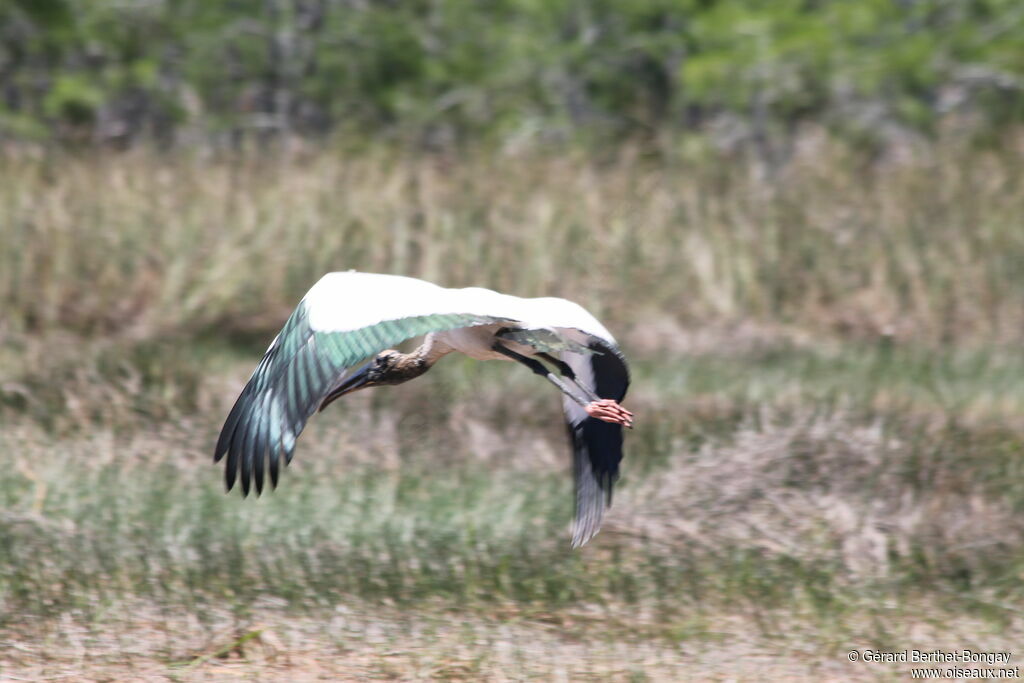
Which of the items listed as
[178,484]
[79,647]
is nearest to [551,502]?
[178,484]

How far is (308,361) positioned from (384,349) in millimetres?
233

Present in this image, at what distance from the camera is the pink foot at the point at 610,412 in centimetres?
434

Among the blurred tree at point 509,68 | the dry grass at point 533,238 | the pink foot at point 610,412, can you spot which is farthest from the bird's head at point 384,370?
the blurred tree at point 509,68

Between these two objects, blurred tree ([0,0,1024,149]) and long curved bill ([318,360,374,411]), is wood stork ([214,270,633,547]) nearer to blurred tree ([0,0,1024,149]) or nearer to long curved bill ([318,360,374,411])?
long curved bill ([318,360,374,411])

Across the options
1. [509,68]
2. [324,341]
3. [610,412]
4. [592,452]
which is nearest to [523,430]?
[592,452]

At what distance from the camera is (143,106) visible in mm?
11219

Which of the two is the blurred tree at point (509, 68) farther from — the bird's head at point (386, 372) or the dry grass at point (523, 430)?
the bird's head at point (386, 372)

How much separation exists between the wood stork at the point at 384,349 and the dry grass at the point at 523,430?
832 mm

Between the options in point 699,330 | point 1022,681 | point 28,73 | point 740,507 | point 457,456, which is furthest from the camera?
point 28,73

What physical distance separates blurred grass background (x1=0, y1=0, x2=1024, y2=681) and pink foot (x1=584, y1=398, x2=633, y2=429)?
865mm

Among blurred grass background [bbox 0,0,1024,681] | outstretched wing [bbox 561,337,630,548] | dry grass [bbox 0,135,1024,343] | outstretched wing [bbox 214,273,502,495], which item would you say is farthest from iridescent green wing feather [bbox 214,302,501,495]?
dry grass [bbox 0,135,1024,343]

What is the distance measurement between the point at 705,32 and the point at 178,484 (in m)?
6.53

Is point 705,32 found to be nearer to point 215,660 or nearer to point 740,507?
point 740,507

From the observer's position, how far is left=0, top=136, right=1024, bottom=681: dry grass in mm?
5121
